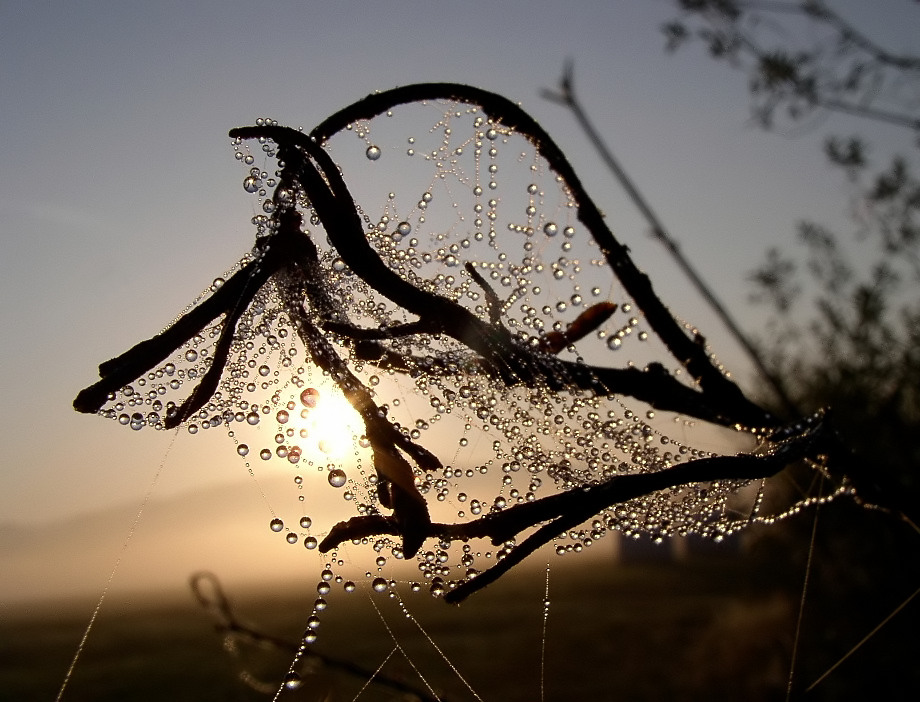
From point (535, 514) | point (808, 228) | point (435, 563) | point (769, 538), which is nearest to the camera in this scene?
point (535, 514)

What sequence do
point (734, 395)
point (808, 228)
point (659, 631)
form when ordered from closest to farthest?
point (734, 395)
point (808, 228)
point (659, 631)

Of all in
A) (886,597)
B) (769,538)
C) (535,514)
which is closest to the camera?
(535,514)

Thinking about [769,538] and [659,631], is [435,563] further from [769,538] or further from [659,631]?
[659,631]

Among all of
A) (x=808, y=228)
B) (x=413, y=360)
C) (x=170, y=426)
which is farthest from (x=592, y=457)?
(x=808, y=228)

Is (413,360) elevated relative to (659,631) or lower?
elevated

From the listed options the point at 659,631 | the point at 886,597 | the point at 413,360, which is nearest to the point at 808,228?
the point at 886,597

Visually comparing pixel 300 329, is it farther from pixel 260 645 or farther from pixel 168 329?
pixel 260 645

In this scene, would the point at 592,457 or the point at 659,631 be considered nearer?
the point at 592,457

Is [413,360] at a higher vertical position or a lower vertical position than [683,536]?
higher

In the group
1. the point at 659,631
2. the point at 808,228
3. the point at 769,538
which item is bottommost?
the point at 659,631
